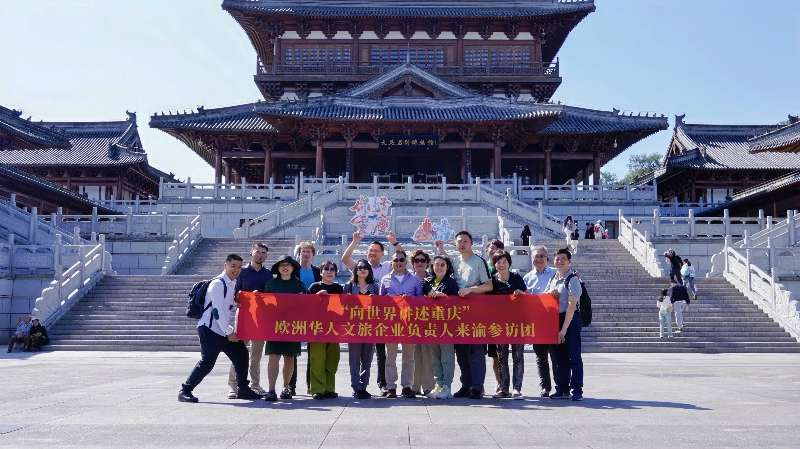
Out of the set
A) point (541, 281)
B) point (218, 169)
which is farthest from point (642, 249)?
point (218, 169)

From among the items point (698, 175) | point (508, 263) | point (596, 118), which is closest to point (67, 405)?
point (508, 263)

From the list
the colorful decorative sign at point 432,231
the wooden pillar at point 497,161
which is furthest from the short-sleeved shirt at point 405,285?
the wooden pillar at point 497,161

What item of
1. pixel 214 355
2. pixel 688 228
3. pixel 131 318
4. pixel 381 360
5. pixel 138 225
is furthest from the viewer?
pixel 138 225

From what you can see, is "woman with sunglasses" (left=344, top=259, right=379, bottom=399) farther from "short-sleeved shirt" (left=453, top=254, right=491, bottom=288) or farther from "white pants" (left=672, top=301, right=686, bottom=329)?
"white pants" (left=672, top=301, right=686, bottom=329)

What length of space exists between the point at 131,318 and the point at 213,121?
67.7ft

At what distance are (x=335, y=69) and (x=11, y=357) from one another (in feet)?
94.2

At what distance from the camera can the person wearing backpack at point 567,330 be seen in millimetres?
7949

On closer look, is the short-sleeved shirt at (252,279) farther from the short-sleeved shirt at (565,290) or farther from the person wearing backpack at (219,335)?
the short-sleeved shirt at (565,290)

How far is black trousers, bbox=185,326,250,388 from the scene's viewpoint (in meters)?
7.52

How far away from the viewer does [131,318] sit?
55.3 feet

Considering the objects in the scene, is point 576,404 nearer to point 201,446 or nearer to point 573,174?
point 201,446

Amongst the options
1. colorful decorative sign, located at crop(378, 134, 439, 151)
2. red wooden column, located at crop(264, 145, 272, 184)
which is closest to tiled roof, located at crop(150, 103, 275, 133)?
red wooden column, located at crop(264, 145, 272, 184)

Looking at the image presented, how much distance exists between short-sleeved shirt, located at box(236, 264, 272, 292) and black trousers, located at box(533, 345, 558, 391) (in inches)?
127

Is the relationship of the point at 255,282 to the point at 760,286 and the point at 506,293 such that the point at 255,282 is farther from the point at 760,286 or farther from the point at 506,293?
the point at 760,286
